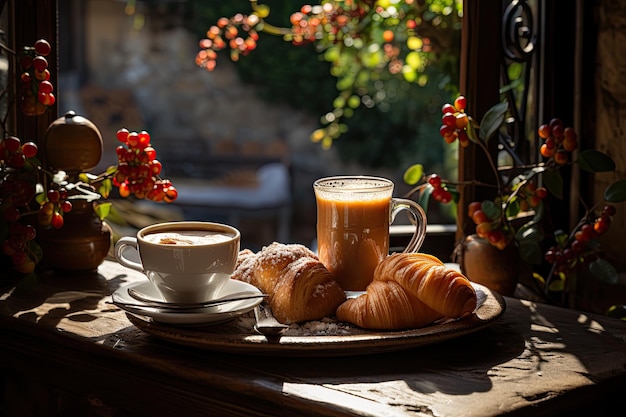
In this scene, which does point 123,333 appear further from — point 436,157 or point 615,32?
point 436,157

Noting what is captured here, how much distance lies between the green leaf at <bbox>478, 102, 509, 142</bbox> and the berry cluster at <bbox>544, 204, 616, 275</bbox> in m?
0.22

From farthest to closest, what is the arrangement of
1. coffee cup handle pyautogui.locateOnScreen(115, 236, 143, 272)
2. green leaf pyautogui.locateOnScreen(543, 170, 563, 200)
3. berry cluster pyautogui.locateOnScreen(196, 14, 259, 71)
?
berry cluster pyautogui.locateOnScreen(196, 14, 259, 71), green leaf pyautogui.locateOnScreen(543, 170, 563, 200), coffee cup handle pyautogui.locateOnScreen(115, 236, 143, 272)

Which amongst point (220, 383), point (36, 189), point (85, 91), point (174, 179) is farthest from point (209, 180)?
point (220, 383)

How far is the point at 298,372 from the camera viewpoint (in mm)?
937

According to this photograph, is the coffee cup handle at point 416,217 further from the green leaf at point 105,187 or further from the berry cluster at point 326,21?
the berry cluster at point 326,21

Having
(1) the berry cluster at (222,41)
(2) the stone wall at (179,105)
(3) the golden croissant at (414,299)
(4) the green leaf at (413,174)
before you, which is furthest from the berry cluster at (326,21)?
(2) the stone wall at (179,105)

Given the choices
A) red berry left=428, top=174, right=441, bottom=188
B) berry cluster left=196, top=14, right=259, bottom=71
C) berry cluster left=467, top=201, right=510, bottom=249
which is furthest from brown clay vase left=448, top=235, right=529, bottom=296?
berry cluster left=196, top=14, right=259, bottom=71

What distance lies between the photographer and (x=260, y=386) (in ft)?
2.94

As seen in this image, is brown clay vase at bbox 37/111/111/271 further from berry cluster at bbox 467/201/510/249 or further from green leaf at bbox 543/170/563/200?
green leaf at bbox 543/170/563/200

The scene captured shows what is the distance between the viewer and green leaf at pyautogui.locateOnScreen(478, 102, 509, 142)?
4.46 ft

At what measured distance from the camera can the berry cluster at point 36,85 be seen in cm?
126

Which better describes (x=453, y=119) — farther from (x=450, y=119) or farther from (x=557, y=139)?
(x=557, y=139)

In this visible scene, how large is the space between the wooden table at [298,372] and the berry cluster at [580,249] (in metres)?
0.17

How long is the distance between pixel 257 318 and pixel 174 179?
238 inches
